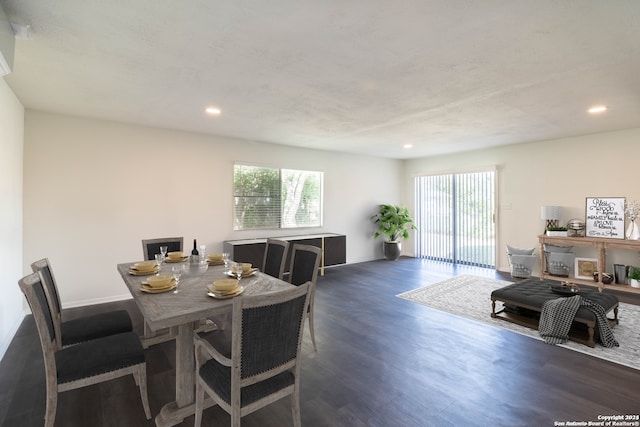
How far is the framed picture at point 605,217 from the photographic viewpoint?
197 inches

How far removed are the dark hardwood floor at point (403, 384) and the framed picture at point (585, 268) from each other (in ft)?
10.3

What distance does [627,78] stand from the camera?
9.41ft

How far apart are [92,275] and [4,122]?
7.14 ft

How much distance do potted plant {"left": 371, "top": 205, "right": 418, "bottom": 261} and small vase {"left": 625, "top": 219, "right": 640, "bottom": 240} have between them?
12.5ft

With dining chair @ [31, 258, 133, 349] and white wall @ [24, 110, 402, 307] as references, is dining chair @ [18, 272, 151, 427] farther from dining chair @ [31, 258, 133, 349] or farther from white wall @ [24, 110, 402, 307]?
white wall @ [24, 110, 402, 307]

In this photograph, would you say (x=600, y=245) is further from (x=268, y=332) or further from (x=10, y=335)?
(x=10, y=335)

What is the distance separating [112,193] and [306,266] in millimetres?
3188

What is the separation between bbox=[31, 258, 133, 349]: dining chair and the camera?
7.18ft

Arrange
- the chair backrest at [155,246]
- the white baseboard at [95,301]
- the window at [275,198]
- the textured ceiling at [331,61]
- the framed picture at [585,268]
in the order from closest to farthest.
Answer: the textured ceiling at [331,61], the chair backrest at [155,246], the white baseboard at [95,301], the framed picture at [585,268], the window at [275,198]

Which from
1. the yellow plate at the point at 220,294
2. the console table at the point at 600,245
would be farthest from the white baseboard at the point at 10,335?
the console table at the point at 600,245

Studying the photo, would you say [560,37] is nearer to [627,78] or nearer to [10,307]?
[627,78]

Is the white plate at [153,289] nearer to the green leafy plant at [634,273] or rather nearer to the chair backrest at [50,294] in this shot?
the chair backrest at [50,294]

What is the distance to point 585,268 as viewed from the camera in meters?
5.25

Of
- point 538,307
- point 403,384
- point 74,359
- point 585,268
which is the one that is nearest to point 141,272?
point 74,359
